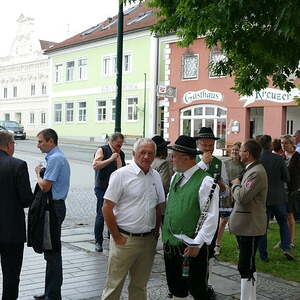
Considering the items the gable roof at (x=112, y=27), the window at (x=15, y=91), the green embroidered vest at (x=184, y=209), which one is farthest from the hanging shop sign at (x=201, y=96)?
the window at (x=15, y=91)

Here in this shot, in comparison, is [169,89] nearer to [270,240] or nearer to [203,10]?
[270,240]

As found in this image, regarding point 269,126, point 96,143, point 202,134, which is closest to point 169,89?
point 269,126

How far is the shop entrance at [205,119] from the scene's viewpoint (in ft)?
102

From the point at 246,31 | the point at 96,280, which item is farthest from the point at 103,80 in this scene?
the point at 96,280

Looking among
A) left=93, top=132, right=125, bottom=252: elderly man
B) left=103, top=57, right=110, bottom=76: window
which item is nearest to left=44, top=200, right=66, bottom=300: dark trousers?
left=93, top=132, right=125, bottom=252: elderly man

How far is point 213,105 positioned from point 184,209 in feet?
91.1

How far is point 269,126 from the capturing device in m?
28.6

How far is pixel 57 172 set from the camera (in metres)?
5.43

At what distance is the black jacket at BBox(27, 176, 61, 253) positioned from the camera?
17.5 ft

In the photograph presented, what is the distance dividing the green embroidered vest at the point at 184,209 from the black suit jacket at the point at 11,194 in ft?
4.67

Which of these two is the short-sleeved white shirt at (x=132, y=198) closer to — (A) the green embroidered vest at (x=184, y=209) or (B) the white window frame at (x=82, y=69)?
(A) the green embroidered vest at (x=184, y=209)

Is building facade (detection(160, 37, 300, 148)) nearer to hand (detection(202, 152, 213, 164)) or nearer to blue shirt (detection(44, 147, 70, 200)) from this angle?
hand (detection(202, 152, 213, 164))

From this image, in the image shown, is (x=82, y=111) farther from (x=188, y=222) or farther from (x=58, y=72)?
(x=188, y=222)

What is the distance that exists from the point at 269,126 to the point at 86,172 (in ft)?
41.8
